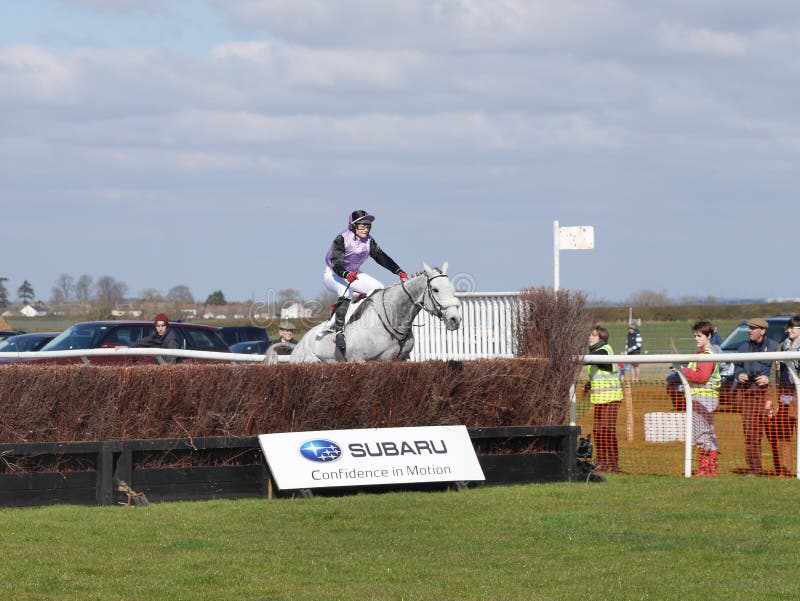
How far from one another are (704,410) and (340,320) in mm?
3949

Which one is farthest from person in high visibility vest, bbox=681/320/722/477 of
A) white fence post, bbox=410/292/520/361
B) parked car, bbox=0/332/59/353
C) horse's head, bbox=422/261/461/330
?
parked car, bbox=0/332/59/353

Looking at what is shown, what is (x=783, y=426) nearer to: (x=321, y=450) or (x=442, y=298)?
(x=442, y=298)

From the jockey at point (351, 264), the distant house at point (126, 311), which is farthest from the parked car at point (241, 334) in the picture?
the jockey at point (351, 264)

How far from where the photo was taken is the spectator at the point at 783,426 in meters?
11.6

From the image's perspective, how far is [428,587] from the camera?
6.80 metres

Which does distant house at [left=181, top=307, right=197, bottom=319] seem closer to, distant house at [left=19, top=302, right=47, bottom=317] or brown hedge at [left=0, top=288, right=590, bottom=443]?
distant house at [left=19, top=302, right=47, bottom=317]

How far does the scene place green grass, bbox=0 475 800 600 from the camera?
6750 millimetres

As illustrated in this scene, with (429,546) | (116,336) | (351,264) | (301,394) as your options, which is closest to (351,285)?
(351,264)

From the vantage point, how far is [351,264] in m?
13.4

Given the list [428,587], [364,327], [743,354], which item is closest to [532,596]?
[428,587]

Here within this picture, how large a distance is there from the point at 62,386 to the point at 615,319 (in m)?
63.7

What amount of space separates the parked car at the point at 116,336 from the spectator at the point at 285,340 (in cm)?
258

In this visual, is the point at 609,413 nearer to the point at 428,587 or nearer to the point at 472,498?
the point at 472,498

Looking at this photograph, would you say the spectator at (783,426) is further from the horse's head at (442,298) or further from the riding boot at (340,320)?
the riding boot at (340,320)
